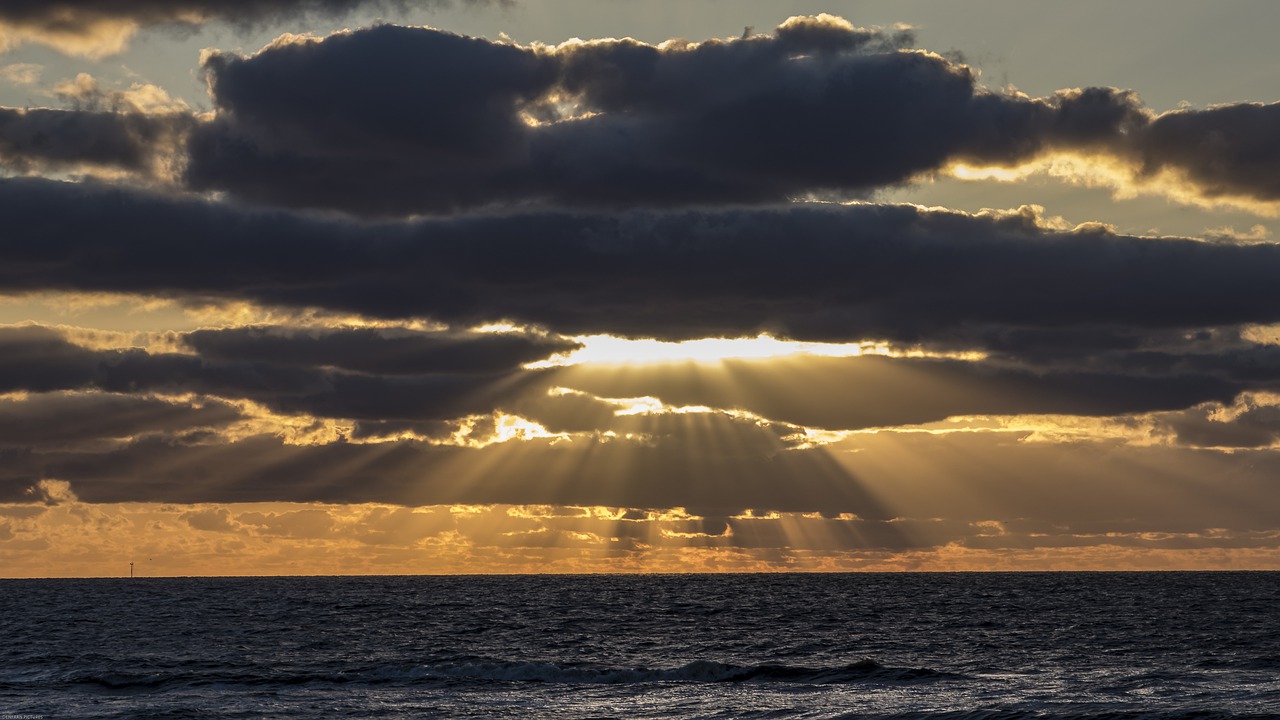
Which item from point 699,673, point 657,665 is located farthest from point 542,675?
point 699,673

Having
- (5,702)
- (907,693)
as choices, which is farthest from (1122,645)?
(5,702)

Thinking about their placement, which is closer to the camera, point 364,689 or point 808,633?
point 364,689

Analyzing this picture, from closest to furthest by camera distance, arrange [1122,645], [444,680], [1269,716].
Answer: [1269,716]
[444,680]
[1122,645]

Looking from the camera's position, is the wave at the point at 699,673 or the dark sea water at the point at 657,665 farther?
the wave at the point at 699,673

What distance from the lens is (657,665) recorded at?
334 feet

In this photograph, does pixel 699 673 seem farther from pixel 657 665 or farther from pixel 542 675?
pixel 542 675

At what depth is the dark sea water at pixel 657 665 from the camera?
77.4m

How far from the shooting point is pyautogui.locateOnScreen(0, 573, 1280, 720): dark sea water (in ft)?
254

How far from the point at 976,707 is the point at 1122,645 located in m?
48.3

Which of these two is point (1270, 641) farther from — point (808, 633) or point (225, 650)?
point (225, 650)

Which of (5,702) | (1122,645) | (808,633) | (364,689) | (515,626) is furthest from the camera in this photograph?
(515,626)

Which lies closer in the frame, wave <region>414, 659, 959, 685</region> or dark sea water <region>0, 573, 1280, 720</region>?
dark sea water <region>0, 573, 1280, 720</region>

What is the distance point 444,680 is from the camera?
93.9m

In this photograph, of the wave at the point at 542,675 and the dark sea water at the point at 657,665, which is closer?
the dark sea water at the point at 657,665
